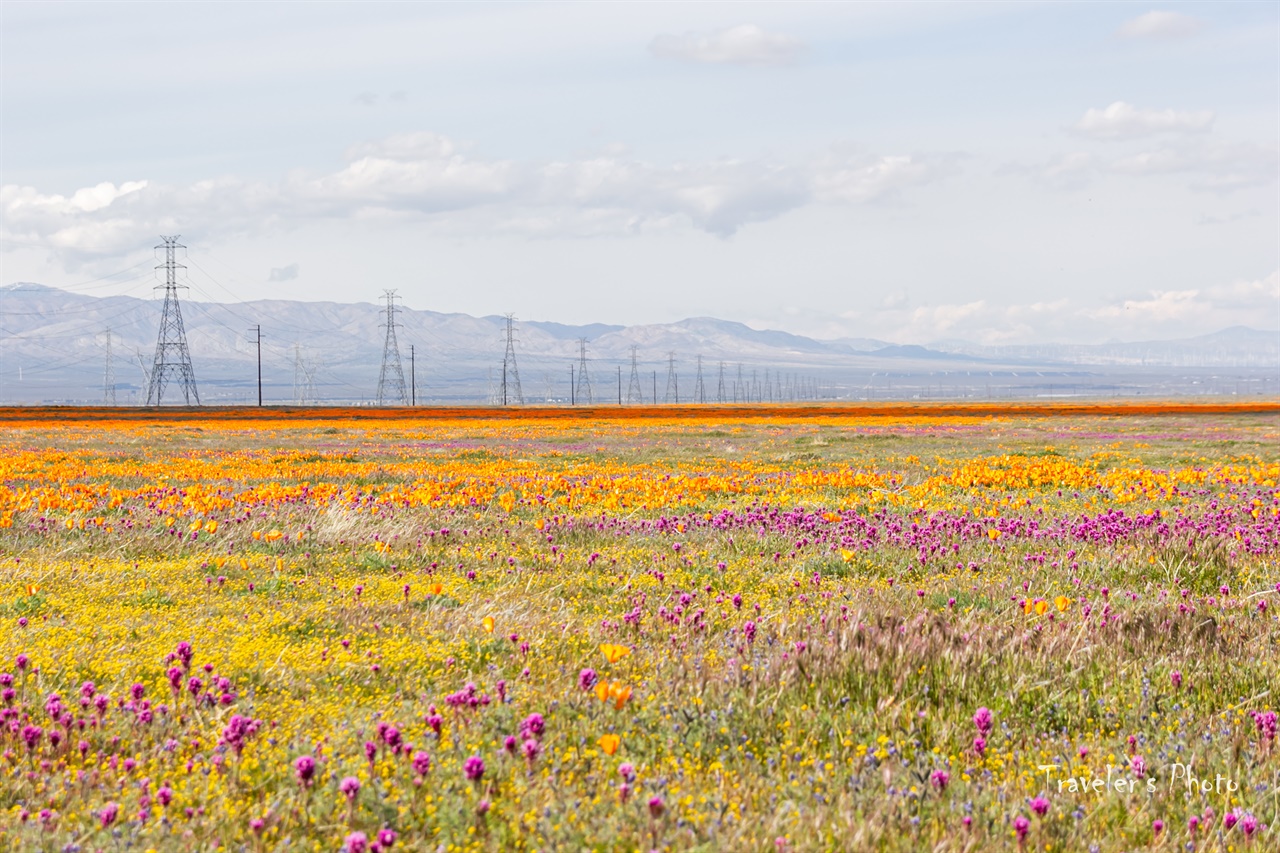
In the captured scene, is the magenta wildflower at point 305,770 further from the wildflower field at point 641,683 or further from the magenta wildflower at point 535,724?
the magenta wildflower at point 535,724

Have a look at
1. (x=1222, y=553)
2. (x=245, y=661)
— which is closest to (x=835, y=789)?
(x=245, y=661)

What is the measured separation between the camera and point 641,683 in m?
4.90

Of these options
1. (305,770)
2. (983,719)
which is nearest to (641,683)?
A: (983,719)

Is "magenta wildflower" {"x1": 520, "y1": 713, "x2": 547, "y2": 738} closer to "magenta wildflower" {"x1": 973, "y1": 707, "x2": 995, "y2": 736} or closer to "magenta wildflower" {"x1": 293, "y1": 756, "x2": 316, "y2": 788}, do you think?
"magenta wildflower" {"x1": 293, "y1": 756, "x2": 316, "y2": 788}

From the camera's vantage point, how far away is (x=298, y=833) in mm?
3436

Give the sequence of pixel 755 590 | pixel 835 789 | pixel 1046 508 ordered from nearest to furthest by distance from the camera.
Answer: pixel 835 789 → pixel 755 590 → pixel 1046 508

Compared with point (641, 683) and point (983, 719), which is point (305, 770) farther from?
point (983, 719)

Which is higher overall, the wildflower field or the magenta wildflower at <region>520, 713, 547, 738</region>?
the magenta wildflower at <region>520, 713, 547, 738</region>

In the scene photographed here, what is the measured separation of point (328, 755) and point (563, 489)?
1033cm

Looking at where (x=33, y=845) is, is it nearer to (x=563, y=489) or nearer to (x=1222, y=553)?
(x=1222, y=553)

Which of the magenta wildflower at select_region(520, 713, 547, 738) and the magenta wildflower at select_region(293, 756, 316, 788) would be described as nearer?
the magenta wildflower at select_region(293, 756, 316, 788)

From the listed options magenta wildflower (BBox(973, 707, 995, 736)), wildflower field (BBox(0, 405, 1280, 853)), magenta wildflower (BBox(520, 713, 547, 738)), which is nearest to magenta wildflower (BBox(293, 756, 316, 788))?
wildflower field (BBox(0, 405, 1280, 853))

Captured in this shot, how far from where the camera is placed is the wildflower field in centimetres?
349

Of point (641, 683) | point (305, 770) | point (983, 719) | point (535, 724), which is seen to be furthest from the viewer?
point (641, 683)
